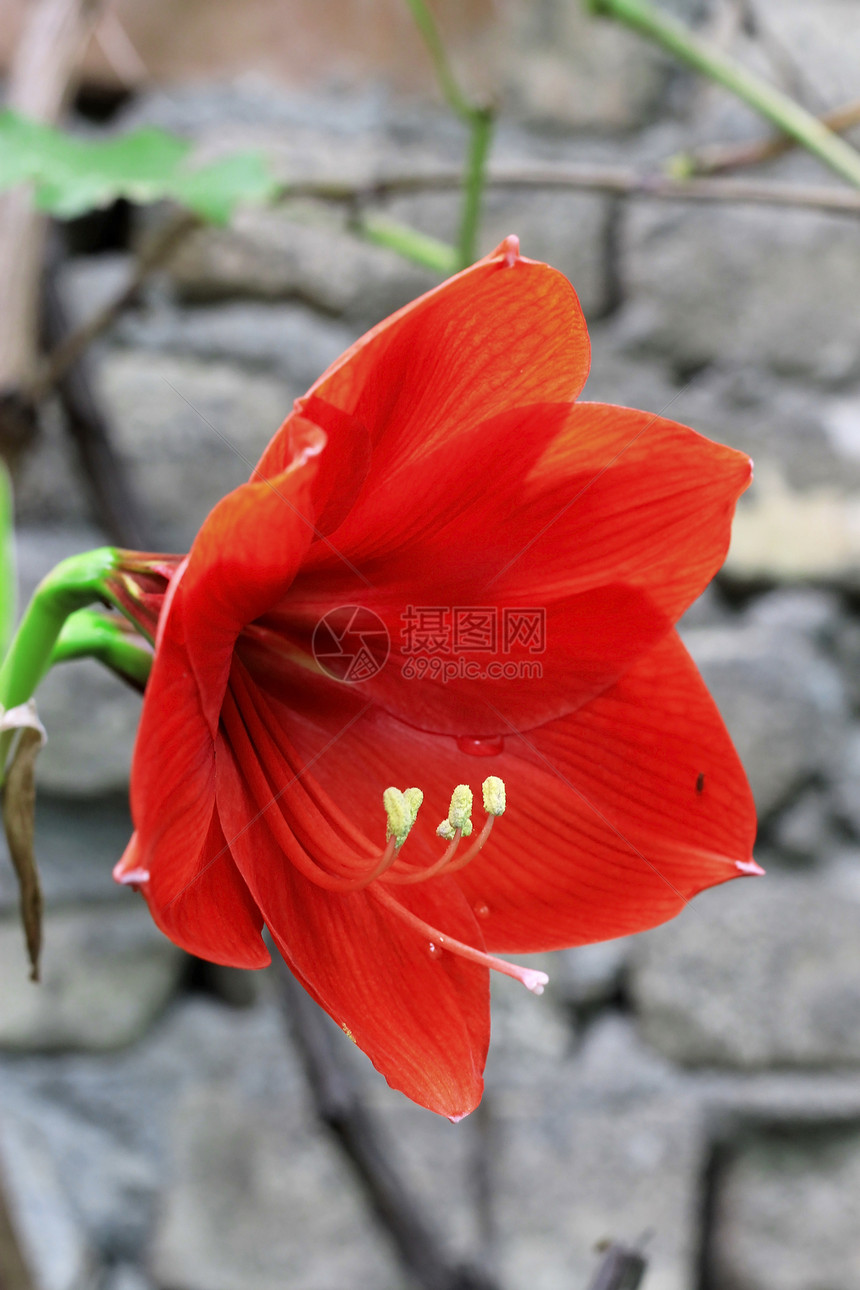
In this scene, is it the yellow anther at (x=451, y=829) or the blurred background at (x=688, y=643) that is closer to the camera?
the yellow anther at (x=451, y=829)

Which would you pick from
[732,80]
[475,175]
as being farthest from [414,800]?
[732,80]

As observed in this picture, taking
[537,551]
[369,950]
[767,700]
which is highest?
[537,551]

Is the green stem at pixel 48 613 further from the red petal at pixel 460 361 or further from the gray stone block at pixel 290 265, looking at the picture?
the gray stone block at pixel 290 265

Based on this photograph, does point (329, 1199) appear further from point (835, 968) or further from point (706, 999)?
point (835, 968)

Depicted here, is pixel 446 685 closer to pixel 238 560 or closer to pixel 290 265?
pixel 238 560

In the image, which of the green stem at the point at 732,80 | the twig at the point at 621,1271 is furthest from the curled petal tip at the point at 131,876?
the green stem at the point at 732,80

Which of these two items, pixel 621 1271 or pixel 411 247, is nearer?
pixel 621 1271

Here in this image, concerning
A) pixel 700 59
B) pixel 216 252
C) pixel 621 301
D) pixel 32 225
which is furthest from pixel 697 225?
pixel 32 225
